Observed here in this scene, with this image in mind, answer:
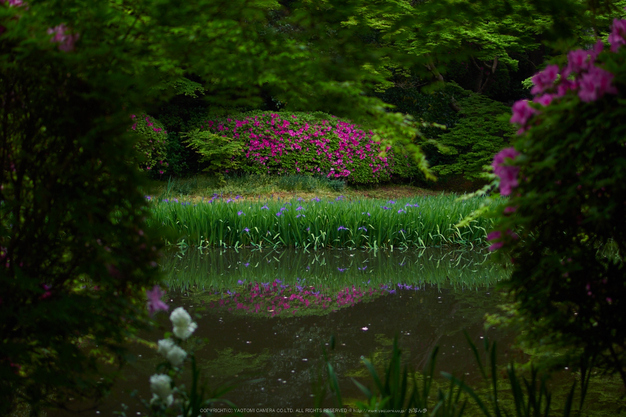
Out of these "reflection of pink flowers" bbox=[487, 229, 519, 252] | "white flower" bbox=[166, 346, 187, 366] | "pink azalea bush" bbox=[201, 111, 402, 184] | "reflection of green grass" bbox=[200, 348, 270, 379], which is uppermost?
"reflection of pink flowers" bbox=[487, 229, 519, 252]

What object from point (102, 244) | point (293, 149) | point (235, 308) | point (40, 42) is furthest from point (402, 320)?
point (293, 149)

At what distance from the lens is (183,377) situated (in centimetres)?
260

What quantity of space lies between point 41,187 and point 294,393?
1.43 m

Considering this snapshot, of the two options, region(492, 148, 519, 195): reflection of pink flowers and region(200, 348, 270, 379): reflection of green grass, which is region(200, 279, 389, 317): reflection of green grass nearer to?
region(200, 348, 270, 379): reflection of green grass

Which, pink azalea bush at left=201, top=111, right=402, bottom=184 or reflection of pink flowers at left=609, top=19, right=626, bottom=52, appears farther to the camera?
pink azalea bush at left=201, top=111, right=402, bottom=184

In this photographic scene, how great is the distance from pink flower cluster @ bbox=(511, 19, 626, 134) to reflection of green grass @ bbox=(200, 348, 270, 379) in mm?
1740

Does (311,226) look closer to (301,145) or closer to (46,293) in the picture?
(46,293)

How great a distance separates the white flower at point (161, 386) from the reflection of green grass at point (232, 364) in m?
0.96

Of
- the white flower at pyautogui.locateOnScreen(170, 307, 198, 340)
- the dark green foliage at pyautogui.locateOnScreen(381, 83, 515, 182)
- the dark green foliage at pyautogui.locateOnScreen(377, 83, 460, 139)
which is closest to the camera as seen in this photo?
the white flower at pyautogui.locateOnScreen(170, 307, 198, 340)

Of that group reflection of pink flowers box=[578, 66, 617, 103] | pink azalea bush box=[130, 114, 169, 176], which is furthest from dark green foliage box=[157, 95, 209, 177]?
reflection of pink flowers box=[578, 66, 617, 103]

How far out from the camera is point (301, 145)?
1273 cm

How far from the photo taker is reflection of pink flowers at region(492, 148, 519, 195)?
1.84 meters

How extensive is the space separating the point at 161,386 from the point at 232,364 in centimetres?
121

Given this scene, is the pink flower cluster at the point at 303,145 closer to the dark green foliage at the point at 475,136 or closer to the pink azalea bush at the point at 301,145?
the pink azalea bush at the point at 301,145
